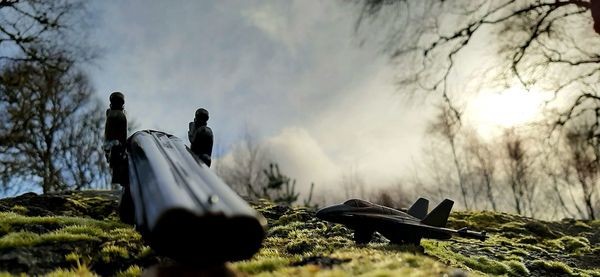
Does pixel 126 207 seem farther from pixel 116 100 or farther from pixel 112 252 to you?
pixel 116 100

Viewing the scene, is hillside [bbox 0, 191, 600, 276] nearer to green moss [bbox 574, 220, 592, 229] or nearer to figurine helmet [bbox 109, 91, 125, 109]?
green moss [bbox 574, 220, 592, 229]

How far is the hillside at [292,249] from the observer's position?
5.76 m

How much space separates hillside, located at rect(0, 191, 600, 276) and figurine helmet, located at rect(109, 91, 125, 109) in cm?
255

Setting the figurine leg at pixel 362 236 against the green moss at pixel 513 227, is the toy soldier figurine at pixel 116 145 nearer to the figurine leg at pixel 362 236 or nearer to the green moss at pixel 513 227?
the figurine leg at pixel 362 236

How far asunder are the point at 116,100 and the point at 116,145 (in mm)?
875

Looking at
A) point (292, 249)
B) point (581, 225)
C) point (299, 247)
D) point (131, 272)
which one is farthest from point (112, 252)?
point (581, 225)

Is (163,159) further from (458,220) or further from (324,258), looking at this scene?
(458,220)

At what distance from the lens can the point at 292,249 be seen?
9062mm

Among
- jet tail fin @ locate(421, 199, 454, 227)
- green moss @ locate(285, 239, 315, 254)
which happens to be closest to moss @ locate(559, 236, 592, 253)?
jet tail fin @ locate(421, 199, 454, 227)

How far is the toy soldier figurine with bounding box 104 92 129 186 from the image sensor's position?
6.81m

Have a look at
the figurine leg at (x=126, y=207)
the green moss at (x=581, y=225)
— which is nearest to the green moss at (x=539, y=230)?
the green moss at (x=581, y=225)

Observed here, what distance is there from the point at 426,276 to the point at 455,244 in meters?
10.2

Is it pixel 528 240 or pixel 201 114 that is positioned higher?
pixel 201 114

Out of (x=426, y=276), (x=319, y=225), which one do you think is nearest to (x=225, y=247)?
(x=426, y=276)
